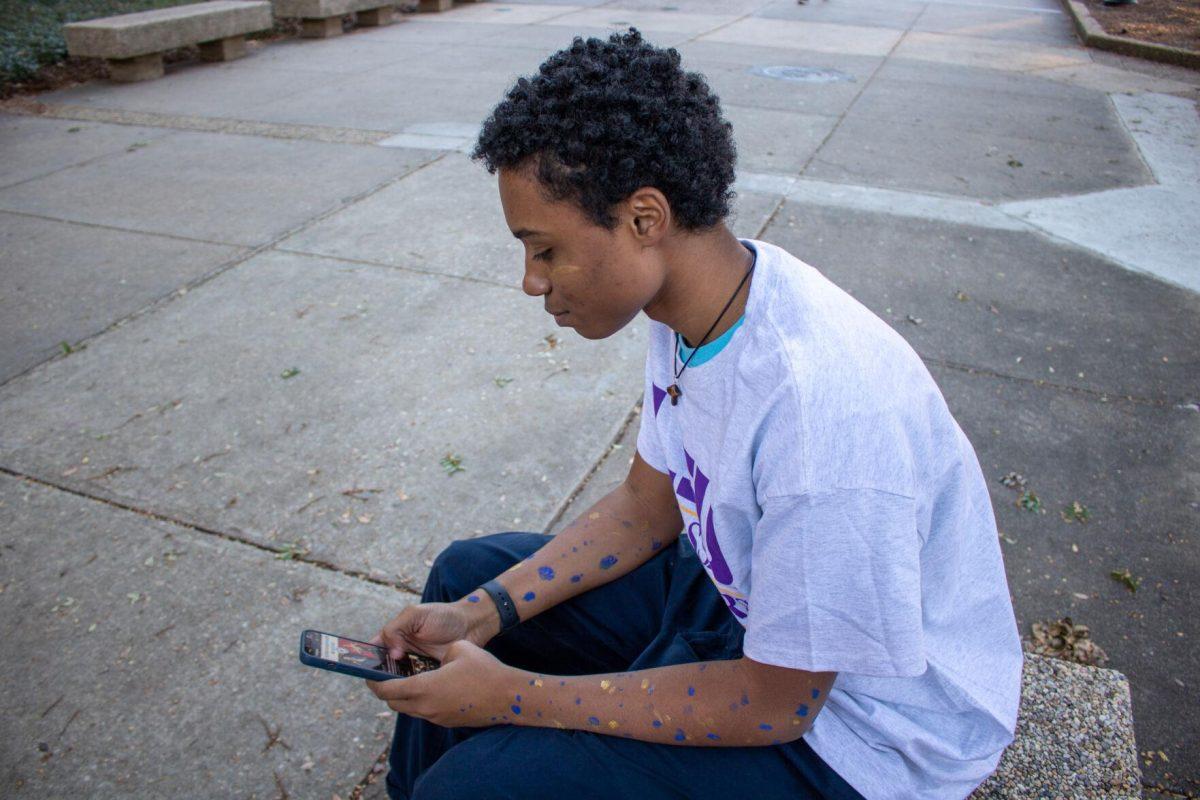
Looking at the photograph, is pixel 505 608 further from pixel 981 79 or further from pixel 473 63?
pixel 981 79

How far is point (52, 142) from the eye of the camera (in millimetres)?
6660

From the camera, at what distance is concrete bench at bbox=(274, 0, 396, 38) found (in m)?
10.0

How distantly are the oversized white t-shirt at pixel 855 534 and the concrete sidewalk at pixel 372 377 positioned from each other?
1052 mm

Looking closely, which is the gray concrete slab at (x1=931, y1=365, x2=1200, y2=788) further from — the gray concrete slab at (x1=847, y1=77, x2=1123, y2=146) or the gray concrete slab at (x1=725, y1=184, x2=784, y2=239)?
the gray concrete slab at (x1=847, y1=77, x2=1123, y2=146)

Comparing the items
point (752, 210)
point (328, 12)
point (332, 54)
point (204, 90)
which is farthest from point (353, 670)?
point (328, 12)

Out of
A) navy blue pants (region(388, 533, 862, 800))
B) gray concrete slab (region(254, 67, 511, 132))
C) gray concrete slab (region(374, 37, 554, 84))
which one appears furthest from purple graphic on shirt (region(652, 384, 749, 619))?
gray concrete slab (region(374, 37, 554, 84))

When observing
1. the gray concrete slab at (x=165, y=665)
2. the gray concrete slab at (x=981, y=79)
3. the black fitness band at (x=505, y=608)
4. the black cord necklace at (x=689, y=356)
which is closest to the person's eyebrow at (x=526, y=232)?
the black cord necklace at (x=689, y=356)

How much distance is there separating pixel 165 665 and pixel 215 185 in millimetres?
4173

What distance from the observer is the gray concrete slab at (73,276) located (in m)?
3.95

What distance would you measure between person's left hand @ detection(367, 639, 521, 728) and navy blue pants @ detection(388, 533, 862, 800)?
4cm

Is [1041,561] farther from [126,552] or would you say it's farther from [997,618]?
[126,552]

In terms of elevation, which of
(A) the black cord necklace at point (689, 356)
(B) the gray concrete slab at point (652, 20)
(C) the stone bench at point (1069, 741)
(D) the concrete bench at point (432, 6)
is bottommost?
(C) the stone bench at point (1069, 741)

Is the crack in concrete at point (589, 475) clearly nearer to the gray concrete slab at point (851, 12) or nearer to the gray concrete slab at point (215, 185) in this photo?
the gray concrete slab at point (215, 185)

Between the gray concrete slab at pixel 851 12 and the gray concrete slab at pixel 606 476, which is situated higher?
the gray concrete slab at pixel 851 12
